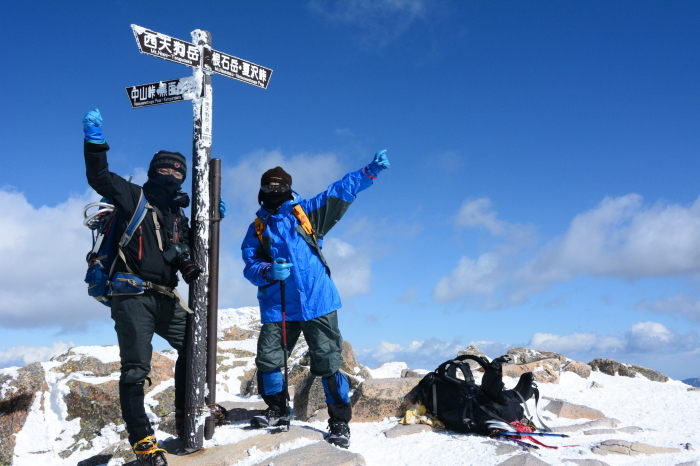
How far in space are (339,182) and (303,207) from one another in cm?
53

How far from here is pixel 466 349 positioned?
12.4 metres

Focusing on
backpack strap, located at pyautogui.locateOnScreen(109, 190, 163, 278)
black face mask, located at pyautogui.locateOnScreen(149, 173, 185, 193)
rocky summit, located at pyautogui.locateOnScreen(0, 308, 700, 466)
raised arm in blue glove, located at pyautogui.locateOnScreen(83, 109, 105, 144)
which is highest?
raised arm in blue glove, located at pyautogui.locateOnScreen(83, 109, 105, 144)

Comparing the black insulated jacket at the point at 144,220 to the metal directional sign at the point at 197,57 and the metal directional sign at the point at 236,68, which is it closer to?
the metal directional sign at the point at 197,57

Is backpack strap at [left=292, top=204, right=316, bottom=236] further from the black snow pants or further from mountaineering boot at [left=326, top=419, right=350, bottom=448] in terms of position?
mountaineering boot at [left=326, top=419, right=350, bottom=448]

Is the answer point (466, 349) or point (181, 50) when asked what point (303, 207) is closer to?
point (181, 50)

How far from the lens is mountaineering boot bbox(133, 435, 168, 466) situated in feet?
15.0

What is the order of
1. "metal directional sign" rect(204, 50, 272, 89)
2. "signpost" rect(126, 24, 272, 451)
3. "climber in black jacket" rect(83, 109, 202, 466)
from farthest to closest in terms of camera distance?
"metal directional sign" rect(204, 50, 272, 89)
"signpost" rect(126, 24, 272, 451)
"climber in black jacket" rect(83, 109, 202, 466)

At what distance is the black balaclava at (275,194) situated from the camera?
5.77 meters

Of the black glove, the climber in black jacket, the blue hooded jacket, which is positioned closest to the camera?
the climber in black jacket

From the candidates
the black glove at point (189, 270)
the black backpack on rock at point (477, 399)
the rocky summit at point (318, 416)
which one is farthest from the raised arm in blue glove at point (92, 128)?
the black backpack on rock at point (477, 399)

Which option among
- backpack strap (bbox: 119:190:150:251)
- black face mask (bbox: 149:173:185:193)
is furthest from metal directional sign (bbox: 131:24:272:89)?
backpack strap (bbox: 119:190:150:251)

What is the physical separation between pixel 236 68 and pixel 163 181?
168 cm

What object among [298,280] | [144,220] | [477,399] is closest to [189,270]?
[144,220]

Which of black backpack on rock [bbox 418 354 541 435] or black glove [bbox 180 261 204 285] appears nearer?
black glove [bbox 180 261 204 285]
